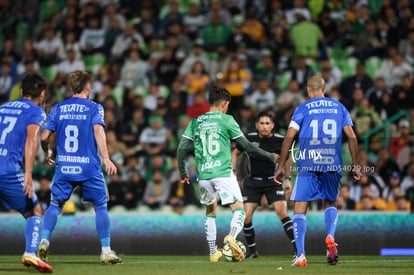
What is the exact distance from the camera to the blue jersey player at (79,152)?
11.6m

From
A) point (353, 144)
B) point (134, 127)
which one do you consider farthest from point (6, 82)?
point (353, 144)

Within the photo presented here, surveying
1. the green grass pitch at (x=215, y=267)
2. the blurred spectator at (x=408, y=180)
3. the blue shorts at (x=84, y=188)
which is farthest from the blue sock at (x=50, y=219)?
the blurred spectator at (x=408, y=180)

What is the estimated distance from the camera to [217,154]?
12.3m

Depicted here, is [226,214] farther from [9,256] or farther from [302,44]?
[302,44]

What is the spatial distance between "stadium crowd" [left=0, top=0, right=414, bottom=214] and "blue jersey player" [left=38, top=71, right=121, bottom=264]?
4.53 meters

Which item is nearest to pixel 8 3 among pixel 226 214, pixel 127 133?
pixel 127 133

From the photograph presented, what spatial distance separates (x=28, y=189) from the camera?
1009 cm

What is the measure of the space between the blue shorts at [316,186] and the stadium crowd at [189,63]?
172 inches

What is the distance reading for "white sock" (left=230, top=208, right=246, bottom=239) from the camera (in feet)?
39.4

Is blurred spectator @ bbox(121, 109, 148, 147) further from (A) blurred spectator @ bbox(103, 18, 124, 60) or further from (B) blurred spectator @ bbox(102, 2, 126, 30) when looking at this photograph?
(B) blurred spectator @ bbox(102, 2, 126, 30)

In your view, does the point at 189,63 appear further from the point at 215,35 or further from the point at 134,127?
the point at 134,127

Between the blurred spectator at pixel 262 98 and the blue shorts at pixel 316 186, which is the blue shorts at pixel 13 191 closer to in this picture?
the blue shorts at pixel 316 186

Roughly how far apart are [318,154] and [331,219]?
0.79 meters

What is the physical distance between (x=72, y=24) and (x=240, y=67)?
426cm
